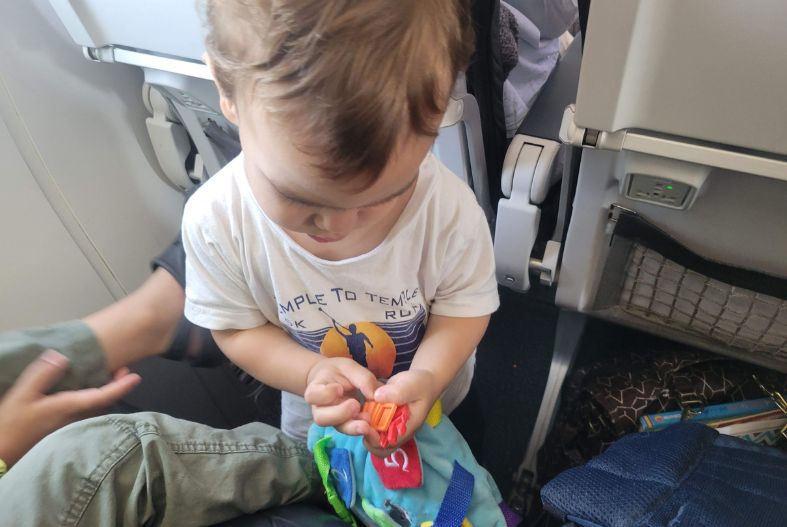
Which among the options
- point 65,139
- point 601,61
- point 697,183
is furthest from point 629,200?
point 65,139

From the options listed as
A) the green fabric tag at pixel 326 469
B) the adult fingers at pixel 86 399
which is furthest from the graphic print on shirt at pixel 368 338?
the adult fingers at pixel 86 399

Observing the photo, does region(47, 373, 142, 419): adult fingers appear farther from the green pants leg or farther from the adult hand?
the green pants leg

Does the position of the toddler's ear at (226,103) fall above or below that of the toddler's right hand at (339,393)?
above

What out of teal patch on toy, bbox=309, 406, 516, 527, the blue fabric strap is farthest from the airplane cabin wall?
the blue fabric strap

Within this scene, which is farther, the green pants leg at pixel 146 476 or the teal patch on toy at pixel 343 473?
the teal patch on toy at pixel 343 473

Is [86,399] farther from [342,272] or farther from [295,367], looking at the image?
[342,272]

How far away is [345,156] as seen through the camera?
0.40 m

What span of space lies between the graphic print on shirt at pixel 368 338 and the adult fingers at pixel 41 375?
1.02 feet

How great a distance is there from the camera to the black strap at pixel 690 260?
619mm

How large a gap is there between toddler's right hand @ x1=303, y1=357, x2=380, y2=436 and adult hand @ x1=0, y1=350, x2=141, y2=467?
31 centimetres

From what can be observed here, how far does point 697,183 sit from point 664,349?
561 mm

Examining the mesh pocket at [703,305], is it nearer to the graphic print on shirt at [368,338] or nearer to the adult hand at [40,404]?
the graphic print on shirt at [368,338]

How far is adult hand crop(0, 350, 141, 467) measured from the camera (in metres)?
0.68

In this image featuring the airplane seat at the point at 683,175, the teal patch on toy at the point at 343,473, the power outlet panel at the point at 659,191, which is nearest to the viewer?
the airplane seat at the point at 683,175
